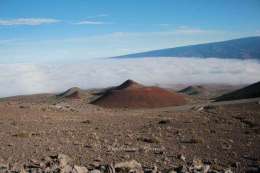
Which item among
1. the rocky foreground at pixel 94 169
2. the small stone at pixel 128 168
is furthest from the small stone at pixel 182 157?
the small stone at pixel 128 168

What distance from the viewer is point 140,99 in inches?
2037

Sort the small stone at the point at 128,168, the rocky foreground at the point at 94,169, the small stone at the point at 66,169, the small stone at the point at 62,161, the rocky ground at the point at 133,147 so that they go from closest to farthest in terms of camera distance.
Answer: the small stone at the point at 66,169
the rocky foreground at the point at 94,169
the small stone at the point at 128,168
the small stone at the point at 62,161
the rocky ground at the point at 133,147

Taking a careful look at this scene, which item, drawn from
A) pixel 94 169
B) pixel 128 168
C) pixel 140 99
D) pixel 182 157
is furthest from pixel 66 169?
pixel 140 99

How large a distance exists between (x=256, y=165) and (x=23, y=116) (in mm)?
13893

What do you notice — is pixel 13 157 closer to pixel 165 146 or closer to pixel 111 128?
pixel 165 146

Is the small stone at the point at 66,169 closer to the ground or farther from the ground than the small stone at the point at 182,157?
farther from the ground

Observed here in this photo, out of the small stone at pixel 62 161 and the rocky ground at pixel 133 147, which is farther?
the rocky ground at pixel 133 147

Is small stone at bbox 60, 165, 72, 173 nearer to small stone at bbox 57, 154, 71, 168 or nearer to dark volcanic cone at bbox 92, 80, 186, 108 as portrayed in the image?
small stone at bbox 57, 154, 71, 168

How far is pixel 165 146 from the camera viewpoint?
11.4 meters

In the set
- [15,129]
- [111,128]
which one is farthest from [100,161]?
[15,129]

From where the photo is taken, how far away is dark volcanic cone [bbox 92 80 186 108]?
50.3m

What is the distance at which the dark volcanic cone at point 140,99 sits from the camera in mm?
50269

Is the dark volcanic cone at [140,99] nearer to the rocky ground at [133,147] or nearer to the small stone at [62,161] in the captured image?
the rocky ground at [133,147]

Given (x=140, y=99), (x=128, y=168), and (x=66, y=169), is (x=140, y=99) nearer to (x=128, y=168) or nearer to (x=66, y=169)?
(x=128, y=168)
